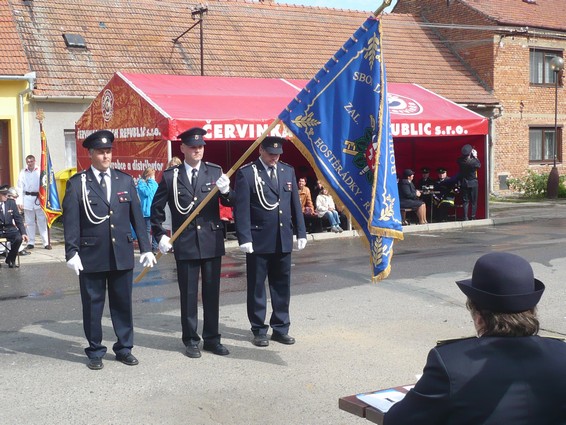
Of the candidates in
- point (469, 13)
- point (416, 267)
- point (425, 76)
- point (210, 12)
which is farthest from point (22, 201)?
point (469, 13)

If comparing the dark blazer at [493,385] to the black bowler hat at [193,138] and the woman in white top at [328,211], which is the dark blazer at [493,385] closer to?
the black bowler hat at [193,138]

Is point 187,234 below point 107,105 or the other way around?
below

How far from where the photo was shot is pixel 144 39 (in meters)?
23.6

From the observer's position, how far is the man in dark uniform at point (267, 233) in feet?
23.7

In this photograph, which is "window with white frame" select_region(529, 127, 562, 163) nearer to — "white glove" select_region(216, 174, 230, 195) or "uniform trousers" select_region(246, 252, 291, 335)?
"uniform trousers" select_region(246, 252, 291, 335)

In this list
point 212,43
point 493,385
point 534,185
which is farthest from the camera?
point 534,185

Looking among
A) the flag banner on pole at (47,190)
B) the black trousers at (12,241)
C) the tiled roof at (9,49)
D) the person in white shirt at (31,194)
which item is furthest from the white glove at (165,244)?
the tiled roof at (9,49)

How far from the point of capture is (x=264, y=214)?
7320 millimetres

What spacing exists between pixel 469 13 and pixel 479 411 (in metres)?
27.9

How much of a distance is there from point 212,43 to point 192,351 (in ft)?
62.3

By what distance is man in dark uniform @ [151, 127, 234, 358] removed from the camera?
695cm

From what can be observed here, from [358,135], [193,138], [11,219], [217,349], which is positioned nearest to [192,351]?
[217,349]

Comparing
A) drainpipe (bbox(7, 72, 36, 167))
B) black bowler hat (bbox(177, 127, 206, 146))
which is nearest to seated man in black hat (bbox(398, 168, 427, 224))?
drainpipe (bbox(7, 72, 36, 167))

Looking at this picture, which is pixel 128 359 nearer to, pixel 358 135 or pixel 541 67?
pixel 358 135
